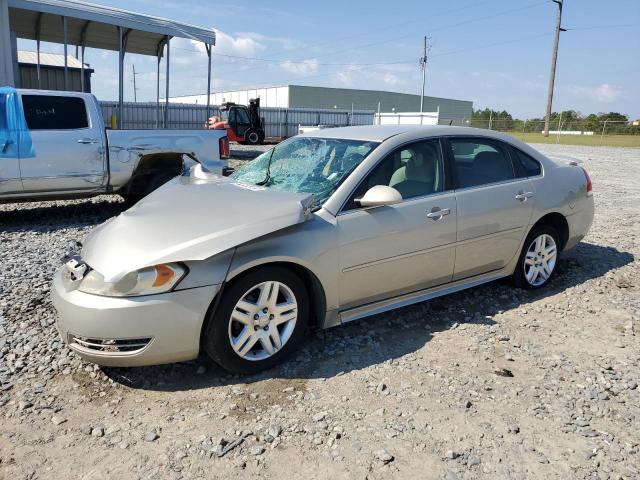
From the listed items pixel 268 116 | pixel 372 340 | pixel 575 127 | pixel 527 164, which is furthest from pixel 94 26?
pixel 575 127

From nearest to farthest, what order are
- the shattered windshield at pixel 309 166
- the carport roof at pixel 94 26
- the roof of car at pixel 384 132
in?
the shattered windshield at pixel 309 166
the roof of car at pixel 384 132
the carport roof at pixel 94 26

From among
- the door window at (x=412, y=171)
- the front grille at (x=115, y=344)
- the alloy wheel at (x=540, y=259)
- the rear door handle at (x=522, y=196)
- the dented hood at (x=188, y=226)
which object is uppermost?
the door window at (x=412, y=171)

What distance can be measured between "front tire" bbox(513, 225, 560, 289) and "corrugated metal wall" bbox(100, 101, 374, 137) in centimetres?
2173

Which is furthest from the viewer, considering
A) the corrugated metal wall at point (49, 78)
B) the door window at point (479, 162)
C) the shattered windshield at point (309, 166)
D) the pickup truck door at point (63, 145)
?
the corrugated metal wall at point (49, 78)

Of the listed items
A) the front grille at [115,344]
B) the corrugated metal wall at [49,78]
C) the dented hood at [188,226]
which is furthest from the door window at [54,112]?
the corrugated metal wall at [49,78]

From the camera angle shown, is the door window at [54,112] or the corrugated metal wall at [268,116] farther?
the corrugated metal wall at [268,116]

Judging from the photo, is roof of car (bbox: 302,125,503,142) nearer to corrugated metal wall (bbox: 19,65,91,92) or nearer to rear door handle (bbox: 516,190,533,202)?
rear door handle (bbox: 516,190,533,202)

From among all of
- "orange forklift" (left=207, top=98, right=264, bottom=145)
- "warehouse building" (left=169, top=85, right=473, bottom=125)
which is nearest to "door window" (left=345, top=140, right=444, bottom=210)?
"orange forklift" (left=207, top=98, right=264, bottom=145)

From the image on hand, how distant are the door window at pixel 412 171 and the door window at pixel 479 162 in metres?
0.21

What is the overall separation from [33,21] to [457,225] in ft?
46.7

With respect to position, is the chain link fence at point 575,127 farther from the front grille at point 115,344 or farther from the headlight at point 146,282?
the front grille at point 115,344

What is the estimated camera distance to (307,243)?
133 inches

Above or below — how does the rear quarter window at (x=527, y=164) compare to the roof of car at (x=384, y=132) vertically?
below

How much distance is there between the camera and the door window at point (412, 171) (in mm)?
3887
